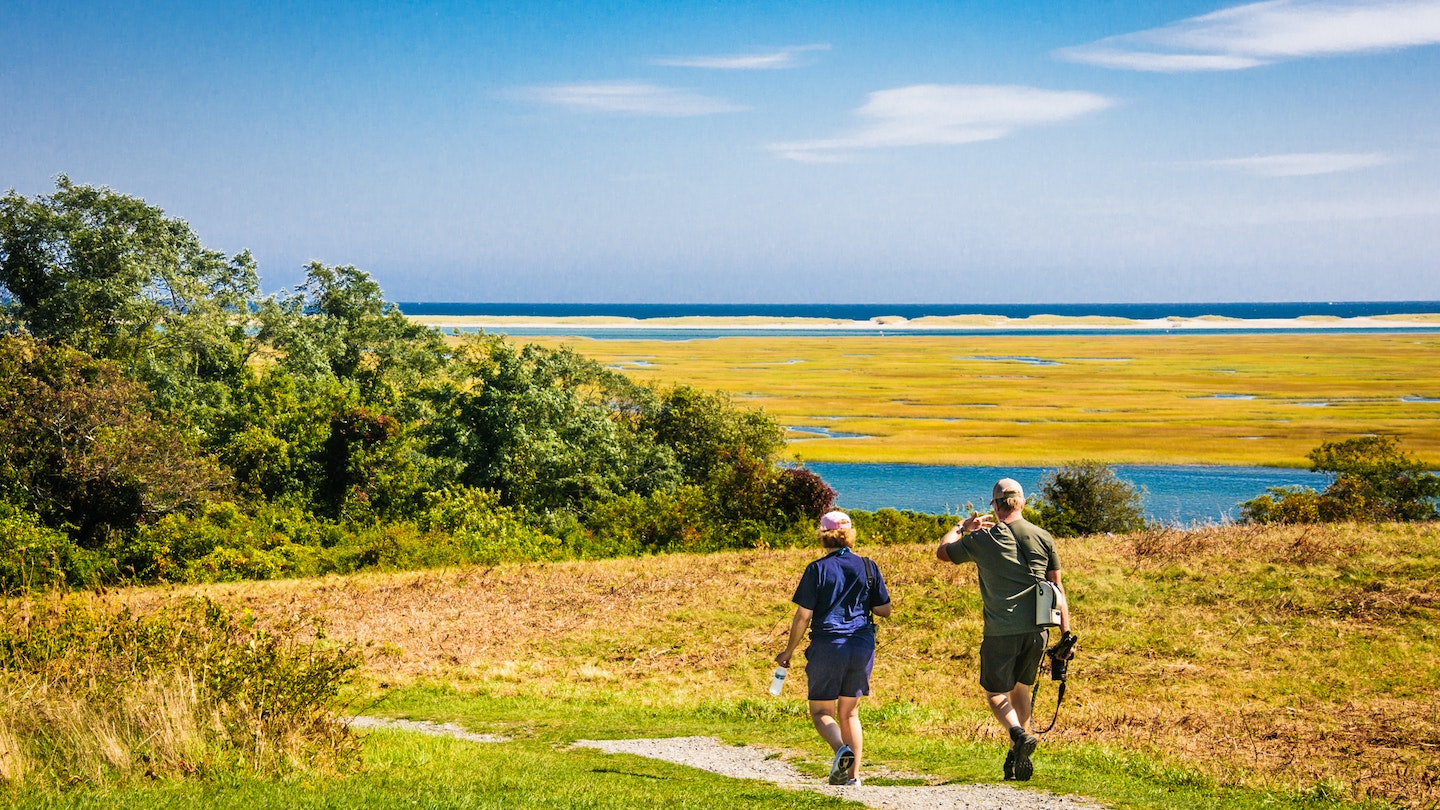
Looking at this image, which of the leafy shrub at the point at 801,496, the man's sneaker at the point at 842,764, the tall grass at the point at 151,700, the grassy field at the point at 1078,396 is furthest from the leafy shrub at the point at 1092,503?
the tall grass at the point at 151,700

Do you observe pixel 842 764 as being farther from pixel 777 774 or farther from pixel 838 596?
pixel 838 596

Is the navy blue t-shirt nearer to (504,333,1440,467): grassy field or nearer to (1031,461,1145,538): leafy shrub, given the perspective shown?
(1031,461,1145,538): leafy shrub

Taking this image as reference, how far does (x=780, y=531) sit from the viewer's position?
103 ft

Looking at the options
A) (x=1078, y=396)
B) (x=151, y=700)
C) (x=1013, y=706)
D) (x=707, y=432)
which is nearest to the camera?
(x=151, y=700)

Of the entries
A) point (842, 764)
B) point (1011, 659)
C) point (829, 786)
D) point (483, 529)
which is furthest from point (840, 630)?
point (483, 529)

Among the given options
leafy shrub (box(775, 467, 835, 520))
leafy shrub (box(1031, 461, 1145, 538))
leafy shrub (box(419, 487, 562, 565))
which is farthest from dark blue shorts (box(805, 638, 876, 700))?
leafy shrub (box(1031, 461, 1145, 538))

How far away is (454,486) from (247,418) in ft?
27.0

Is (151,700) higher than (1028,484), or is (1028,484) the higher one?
(151,700)

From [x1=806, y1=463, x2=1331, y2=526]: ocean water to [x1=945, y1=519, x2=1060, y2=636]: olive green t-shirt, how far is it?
34185 mm

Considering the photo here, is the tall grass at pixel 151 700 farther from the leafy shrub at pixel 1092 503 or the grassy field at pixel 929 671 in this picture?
the leafy shrub at pixel 1092 503

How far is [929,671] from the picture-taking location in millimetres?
14469

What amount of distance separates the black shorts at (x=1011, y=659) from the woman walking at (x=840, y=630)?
1024 millimetres

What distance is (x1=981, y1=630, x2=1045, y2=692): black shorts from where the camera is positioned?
8.09 metres

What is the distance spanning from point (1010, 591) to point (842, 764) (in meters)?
1.84
